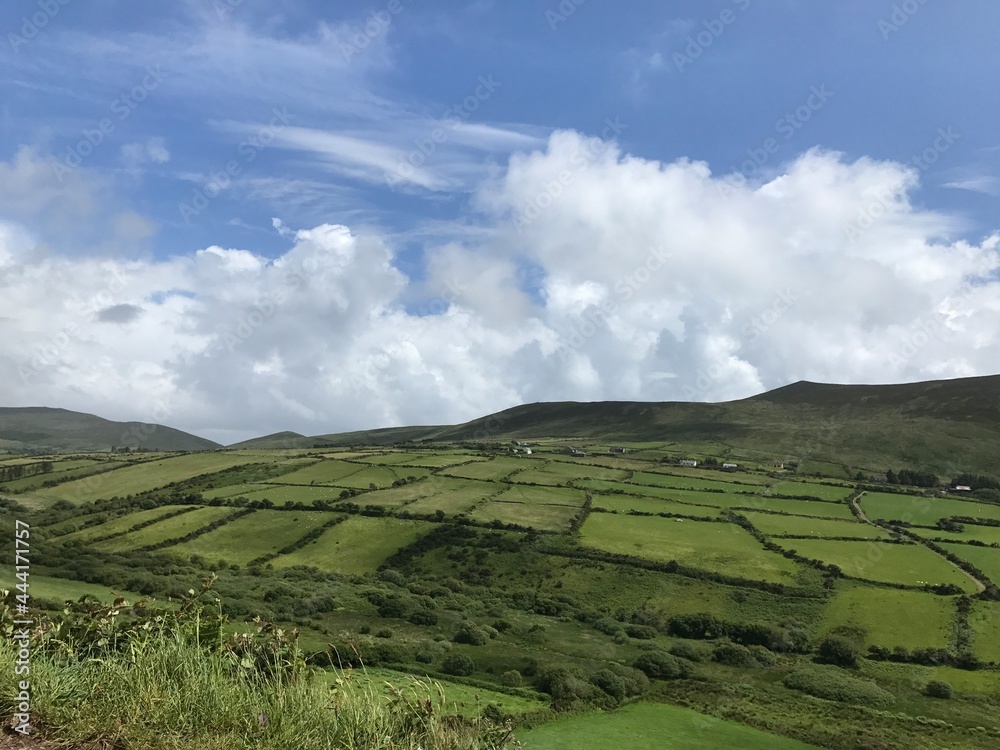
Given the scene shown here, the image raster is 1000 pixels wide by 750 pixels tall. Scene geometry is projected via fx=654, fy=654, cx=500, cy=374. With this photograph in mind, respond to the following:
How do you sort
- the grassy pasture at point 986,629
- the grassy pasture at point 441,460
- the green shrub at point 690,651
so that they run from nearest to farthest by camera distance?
the green shrub at point 690,651
the grassy pasture at point 986,629
the grassy pasture at point 441,460

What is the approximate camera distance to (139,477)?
126 m

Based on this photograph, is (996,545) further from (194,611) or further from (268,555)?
(194,611)

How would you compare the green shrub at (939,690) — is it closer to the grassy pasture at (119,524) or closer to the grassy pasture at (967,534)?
the grassy pasture at (967,534)

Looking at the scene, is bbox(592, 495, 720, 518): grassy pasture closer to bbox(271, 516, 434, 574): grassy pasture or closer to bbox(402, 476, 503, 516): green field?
bbox(402, 476, 503, 516): green field

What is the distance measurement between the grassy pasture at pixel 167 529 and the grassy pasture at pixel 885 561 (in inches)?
3082

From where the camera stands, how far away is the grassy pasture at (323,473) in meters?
121

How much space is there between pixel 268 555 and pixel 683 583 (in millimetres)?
50058

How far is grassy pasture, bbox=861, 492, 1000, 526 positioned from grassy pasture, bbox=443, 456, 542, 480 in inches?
2497

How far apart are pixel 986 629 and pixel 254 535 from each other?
271 ft

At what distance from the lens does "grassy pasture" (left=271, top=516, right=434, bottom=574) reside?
8075 cm

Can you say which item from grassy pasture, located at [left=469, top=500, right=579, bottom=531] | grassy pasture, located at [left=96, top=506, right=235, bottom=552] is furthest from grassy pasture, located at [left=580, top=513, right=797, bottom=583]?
grassy pasture, located at [left=96, top=506, right=235, bottom=552]

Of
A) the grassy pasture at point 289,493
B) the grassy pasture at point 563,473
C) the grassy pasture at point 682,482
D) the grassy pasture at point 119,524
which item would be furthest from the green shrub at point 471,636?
the grassy pasture at point 682,482

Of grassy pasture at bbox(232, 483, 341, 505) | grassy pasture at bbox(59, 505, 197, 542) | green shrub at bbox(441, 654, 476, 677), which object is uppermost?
grassy pasture at bbox(232, 483, 341, 505)

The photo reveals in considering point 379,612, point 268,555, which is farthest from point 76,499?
point 379,612
